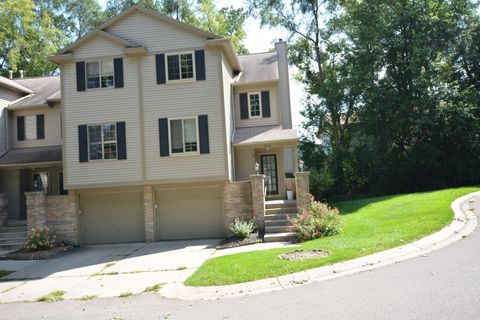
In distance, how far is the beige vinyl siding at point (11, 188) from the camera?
21.0m

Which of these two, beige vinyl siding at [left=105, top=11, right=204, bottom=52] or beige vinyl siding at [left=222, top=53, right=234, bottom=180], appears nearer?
beige vinyl siding at [left=105, top=11, right=204, bottom=52]

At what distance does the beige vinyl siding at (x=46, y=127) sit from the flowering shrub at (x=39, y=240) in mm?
6588

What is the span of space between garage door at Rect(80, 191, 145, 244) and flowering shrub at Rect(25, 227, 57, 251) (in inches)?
74.6

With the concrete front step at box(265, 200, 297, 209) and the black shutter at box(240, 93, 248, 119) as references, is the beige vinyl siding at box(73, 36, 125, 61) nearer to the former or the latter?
the black shutter at box(240, 93, 248, 119)

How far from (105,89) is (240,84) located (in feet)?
Result: 21.9

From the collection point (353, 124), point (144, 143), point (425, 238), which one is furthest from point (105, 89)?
point (353, 124)

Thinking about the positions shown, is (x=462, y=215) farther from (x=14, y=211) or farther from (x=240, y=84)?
(x=14, y=211)

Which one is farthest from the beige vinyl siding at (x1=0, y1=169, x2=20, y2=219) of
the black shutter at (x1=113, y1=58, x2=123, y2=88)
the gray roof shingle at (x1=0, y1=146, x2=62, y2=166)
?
the black shutter at (x1=113, y1=58, x2=123, y2=88)

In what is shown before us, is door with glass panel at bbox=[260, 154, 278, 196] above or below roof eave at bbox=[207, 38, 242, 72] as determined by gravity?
below

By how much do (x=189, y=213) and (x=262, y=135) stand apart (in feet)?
16.8

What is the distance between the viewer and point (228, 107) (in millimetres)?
18438

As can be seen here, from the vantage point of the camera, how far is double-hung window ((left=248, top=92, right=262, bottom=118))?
20766 millimetres

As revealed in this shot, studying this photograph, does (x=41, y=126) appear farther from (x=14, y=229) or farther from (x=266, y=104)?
(x=266, y=104)

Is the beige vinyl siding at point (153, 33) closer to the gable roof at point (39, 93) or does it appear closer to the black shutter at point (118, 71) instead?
the black shutter at point (118, 71)
